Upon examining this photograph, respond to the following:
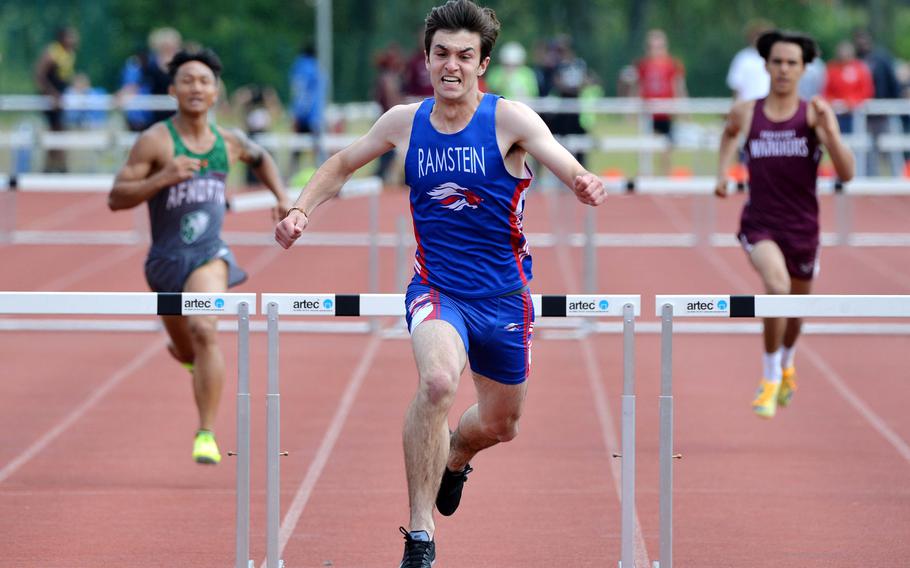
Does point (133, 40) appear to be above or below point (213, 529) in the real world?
above

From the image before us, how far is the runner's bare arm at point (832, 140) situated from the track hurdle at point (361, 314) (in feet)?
10.5

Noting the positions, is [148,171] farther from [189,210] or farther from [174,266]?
[174,266]

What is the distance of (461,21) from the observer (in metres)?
5.36

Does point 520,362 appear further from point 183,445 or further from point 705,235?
point 705,235

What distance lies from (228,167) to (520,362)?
2780 millimetres

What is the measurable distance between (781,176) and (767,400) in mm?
1192

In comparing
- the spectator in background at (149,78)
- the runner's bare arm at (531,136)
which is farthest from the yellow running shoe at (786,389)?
the spectator in background at (149,78)

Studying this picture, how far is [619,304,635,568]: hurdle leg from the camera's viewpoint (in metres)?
5.17

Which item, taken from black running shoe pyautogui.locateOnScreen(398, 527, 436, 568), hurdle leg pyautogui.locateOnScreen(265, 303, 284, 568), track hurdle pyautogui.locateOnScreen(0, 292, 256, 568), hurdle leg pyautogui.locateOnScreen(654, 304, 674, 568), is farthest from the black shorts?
hurdle leg pyautogui.locateOnScreen(654, 304, 674, 568)

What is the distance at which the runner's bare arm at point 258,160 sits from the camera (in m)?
7.86

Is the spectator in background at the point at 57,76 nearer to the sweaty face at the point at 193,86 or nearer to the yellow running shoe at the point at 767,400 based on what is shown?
the sweaty face at the point at 193,86

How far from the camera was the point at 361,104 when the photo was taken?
36.4 m

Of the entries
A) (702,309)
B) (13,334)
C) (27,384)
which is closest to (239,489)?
(702,309)

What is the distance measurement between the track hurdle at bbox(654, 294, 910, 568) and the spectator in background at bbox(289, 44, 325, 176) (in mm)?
17450
